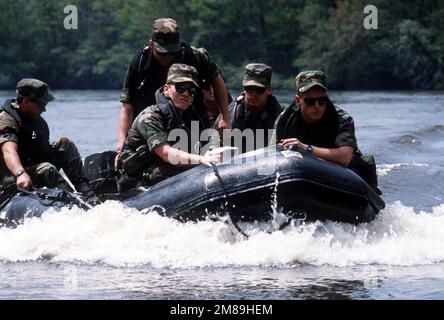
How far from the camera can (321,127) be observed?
756 centimetres

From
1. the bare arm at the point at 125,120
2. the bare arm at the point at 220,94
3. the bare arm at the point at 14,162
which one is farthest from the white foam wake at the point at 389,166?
the bare arm at the point at 14,162

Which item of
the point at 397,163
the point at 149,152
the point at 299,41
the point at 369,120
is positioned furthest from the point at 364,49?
the point at 149,152

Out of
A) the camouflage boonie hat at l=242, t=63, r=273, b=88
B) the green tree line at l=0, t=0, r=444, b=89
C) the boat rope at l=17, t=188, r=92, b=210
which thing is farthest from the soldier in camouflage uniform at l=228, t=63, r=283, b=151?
the green tree line at l=0, t=0, r=444, b=89

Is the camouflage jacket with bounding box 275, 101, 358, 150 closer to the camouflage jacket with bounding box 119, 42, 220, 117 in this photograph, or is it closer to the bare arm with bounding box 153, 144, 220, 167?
the bare arm with bounding box 153, 144, 220, 167

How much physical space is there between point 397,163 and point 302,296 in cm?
819

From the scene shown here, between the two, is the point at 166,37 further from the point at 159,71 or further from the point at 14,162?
the point at 14,162

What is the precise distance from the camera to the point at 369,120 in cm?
2345

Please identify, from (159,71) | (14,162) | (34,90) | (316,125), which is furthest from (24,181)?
(316,125)

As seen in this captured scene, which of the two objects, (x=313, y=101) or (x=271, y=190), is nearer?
(x=271, y=190)

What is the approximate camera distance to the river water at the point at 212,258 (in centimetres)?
623

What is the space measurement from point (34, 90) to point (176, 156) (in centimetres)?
139

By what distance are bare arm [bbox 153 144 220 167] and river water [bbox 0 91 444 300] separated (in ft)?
1.42
